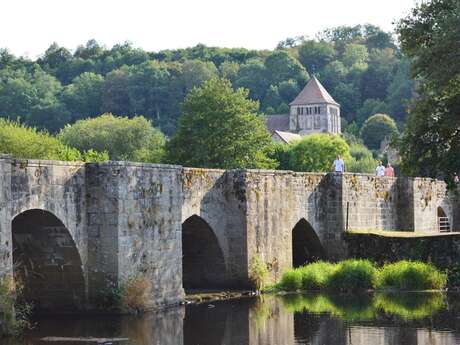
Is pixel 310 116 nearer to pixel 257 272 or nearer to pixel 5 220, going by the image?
pixel 257 272

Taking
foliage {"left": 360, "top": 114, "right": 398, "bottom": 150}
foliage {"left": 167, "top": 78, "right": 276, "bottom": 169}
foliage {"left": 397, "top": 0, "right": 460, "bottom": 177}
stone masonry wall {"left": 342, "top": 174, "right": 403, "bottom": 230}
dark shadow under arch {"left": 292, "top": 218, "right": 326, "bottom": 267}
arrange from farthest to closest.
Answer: foliage {"left": 360, "top": 114, "right": 398, "bottom": 150}, foliage {"left": 167, "top": 78, "right": 276, "bottom": 169}, stone masonry wall {"left": 342, "top": 174, "right": 403, "bottom": 230}, dark shadow under arch {"left": 292, "top": 218, "right": 326, "bottom": 267}, foliage {"left": 397, "top": 0, "right": 460, "bottom": 177}

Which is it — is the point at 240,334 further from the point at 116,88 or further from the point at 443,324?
the point at 116,88

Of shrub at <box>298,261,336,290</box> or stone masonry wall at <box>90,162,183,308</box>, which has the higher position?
stone masonry wall at <box>90,162,183,308</box>

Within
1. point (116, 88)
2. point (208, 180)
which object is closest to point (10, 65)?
point (116, 88)

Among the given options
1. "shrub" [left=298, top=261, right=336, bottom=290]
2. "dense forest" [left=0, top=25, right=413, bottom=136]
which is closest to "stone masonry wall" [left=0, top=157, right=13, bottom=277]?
"shrub" [left=298, top=261, right=336, bottom=290]

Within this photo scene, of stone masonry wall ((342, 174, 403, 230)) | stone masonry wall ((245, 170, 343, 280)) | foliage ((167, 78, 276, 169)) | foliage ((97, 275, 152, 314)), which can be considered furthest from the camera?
foliage ((167, 78, 276, 169))

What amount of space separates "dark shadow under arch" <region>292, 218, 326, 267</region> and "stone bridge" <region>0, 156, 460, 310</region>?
0.02 m

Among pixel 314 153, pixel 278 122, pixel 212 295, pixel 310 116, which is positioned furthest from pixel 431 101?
pixel 278 122

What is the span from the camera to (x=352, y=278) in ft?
67.1

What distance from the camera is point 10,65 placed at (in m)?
108

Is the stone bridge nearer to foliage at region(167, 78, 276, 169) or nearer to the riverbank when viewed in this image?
the riverbank

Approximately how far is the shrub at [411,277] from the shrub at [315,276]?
1.06m

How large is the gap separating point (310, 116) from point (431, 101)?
9084 centimetres

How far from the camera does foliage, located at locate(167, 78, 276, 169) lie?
4397cm
